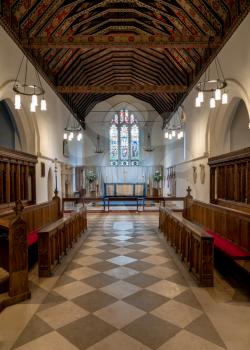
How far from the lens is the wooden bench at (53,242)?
376cm

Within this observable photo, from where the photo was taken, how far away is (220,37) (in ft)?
20.2

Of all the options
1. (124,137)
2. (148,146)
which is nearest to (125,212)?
(148,146)

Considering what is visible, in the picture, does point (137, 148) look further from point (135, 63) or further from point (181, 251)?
point (181, 251)

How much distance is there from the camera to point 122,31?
8.25m

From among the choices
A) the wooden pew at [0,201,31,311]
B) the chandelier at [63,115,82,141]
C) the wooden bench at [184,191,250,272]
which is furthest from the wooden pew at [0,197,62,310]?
the chandelier at [63,115,82,141]

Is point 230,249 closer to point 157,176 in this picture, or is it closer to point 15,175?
point 15,175

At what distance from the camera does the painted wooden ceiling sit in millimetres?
5863

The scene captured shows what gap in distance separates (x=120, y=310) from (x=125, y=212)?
307 inches

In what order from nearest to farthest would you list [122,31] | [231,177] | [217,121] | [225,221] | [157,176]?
1. [225,221]
2. [231,177]
3. [217,121]
4. [122,31]
5. [157,176]

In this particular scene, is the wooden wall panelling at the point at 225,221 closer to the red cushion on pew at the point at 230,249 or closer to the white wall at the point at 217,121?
the red cushion on pew at the point at 230,249

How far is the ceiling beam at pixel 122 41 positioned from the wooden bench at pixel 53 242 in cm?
409

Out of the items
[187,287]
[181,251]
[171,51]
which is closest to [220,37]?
[171,51]

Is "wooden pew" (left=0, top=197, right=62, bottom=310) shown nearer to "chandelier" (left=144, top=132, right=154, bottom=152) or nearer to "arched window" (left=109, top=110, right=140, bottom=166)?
"chandelier" (left=144, top=132, right=154, bottom=152)

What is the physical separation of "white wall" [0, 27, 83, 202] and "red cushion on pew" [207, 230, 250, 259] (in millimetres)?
4962
